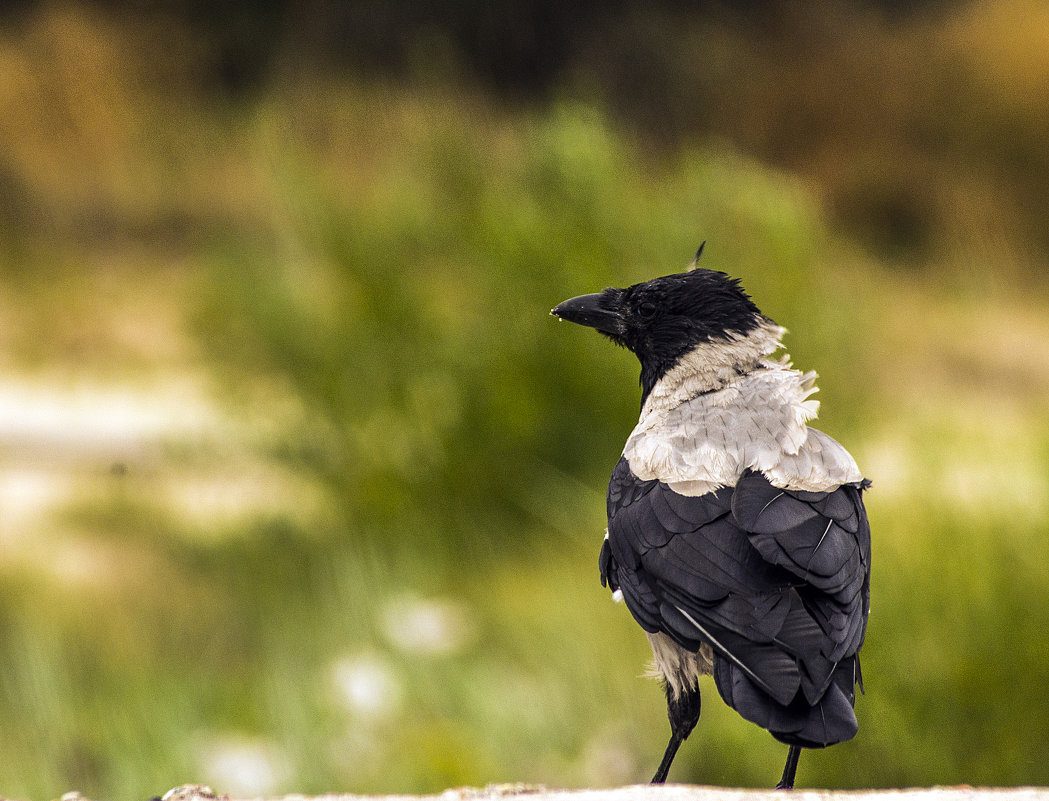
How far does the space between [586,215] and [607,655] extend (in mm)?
1939

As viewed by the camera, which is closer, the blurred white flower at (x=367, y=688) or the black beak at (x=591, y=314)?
the black beak at (x=591, y=314)

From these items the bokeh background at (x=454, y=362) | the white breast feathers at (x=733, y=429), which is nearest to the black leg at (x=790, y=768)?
the white breast feathers at (x=733, y=429)

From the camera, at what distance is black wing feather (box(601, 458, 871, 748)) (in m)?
1.34

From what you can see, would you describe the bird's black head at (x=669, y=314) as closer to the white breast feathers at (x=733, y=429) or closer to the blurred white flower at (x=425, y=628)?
the white breast feathers at (x=733, y=429)

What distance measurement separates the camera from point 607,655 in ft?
11.6

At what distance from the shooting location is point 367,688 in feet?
9.97

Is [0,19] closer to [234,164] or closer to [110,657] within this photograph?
[234,164]

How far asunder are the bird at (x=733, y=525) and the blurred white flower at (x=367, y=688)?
142 cm

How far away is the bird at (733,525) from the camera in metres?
1.38

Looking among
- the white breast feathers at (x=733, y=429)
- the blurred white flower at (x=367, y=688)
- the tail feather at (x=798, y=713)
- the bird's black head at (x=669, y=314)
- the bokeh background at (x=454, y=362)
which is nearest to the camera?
the tail feather at (x=798, y=713)

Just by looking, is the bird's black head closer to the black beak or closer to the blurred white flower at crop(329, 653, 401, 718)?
the black beak

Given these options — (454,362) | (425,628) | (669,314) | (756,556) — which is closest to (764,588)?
(756,556)

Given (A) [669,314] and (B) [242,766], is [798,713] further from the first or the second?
(B) [242,766]

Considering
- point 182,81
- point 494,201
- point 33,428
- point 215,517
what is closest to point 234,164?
point 182,81
